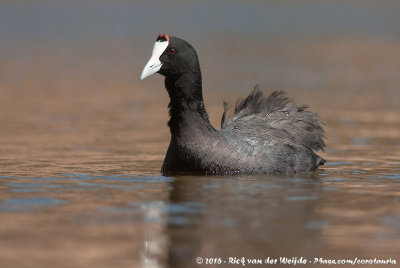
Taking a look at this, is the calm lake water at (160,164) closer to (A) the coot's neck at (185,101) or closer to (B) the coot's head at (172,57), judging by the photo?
(A) the coot's neck at (185,101)

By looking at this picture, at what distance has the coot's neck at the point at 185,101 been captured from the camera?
973 centimetres

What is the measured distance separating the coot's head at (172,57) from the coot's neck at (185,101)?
0.23 ft

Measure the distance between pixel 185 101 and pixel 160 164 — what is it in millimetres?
1509

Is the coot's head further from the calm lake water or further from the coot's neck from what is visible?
the calm lake water

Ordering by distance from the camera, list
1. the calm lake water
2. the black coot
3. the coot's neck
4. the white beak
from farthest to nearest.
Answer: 1. the coot's neck
2. the black coot
3. the white beak
4. the calm lake water


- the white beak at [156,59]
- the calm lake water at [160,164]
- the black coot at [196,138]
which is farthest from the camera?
the black coot at [196,138]

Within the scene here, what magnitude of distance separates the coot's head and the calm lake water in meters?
1.22

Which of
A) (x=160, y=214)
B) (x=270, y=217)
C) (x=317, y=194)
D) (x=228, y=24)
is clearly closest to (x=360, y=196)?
(x=317, y=194)

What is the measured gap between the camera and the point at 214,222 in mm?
7453

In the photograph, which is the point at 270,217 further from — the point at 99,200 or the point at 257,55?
the point at 257,55

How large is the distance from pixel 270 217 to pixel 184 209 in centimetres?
87

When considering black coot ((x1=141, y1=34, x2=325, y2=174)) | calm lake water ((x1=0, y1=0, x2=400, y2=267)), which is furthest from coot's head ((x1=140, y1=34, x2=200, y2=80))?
calm lake water ((x1=0, y1=0, x2=400, y2=267))

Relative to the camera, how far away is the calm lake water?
6.79m

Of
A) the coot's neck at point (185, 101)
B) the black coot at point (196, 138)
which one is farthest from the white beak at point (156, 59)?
the coot's neck at point (185, 101)
